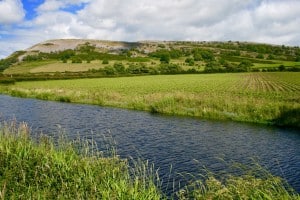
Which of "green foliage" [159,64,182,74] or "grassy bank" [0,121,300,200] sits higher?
"green foliage" [159,64,182,74]

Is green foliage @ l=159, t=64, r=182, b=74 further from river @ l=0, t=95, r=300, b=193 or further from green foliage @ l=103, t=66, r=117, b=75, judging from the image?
river @ l=0, t=95, r=300, b=193

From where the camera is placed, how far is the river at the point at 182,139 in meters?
20.4

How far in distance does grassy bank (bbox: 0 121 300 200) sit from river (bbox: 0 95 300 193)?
3940 millimetres

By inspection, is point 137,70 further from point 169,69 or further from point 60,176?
point 60,176

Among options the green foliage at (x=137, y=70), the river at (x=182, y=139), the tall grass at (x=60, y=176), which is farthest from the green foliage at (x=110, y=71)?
the tall grass at (x=60, y=176)

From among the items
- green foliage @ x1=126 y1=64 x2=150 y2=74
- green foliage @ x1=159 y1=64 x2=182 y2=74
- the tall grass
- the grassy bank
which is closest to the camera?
the grassy bank

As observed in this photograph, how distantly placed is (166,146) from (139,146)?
1776 mm

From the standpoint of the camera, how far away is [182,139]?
2756 cm

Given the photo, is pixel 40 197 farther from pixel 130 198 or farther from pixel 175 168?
pixel 175 168

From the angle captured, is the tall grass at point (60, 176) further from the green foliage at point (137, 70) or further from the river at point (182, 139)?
the green foliage at point (137, 70)

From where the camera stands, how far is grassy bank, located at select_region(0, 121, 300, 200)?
10.3 m

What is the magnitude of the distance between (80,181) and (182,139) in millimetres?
16429

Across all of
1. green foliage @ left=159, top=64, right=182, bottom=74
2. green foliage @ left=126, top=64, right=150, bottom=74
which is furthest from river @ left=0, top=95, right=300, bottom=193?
green foliage @ left=126, top=64, right=150, bottom=74

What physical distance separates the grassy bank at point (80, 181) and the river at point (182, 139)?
394 centimetres
